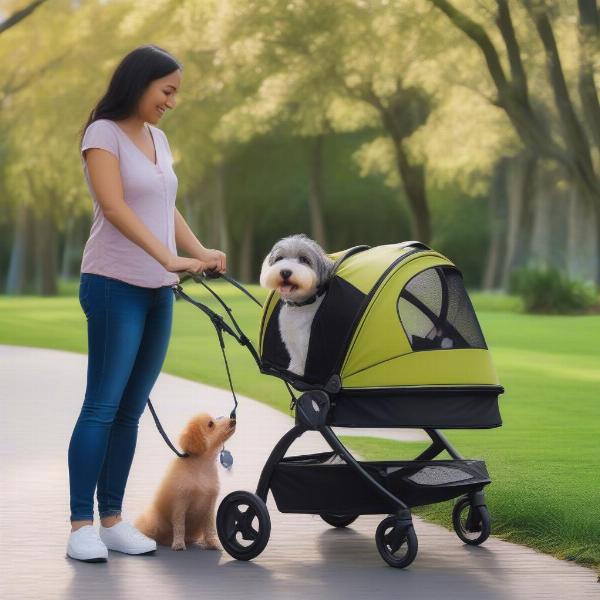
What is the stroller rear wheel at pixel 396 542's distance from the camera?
6395 mm

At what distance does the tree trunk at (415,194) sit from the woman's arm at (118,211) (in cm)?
3507

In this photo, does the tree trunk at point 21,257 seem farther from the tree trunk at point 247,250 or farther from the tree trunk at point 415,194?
the tree trunk at point 415,194

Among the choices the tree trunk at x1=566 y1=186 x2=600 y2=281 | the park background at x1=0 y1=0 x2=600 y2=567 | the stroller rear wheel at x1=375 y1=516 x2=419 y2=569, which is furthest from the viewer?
the tree trunk at x1=566 y1=186 x2=600 y2=281

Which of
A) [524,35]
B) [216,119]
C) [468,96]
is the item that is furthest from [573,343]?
[216,119]

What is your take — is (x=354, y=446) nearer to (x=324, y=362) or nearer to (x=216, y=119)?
(x=324, y=362)

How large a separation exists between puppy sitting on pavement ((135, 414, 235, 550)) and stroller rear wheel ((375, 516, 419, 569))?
81 cm

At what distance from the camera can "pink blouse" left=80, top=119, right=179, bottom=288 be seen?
6430 mm

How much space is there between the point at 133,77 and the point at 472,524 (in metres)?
2.56

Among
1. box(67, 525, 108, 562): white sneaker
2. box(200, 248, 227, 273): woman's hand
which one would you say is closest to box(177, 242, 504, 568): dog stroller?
box(200, 248, 227, 273): woman's hand

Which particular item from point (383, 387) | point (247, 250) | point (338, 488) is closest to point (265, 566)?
point (338, 488)

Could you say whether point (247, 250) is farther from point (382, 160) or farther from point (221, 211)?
point (382, 160)

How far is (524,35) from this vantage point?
36531 mm

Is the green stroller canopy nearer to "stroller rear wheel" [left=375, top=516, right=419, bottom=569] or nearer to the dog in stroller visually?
the dog in stroller

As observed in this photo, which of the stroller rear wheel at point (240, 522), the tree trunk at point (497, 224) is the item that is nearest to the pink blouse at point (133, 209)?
the stroller rear wheel at point (240, 522)
